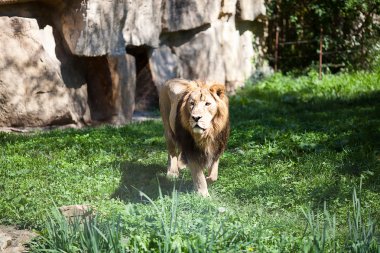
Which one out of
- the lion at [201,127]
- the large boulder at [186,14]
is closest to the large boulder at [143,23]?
the large boulder at [186,14]

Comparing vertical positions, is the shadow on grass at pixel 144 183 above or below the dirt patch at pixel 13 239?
below

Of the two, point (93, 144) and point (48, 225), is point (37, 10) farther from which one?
point (48, 225)

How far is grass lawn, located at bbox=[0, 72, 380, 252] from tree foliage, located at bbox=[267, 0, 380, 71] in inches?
178

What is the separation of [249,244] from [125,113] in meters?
6.69

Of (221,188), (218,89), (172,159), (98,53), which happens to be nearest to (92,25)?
(98,53)

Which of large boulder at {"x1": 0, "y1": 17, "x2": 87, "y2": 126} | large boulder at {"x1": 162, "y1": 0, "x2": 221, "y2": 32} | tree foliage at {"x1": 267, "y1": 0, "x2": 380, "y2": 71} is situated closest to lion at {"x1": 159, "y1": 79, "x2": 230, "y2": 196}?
large boulder at {"x1": 0, "y1": 17, "x2": 87, "y2": 126}

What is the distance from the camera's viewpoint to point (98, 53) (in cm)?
1040

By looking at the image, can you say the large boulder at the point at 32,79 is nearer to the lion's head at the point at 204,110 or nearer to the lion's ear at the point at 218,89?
the lion's head at the point at 204,110

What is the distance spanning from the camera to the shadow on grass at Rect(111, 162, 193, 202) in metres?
6.67

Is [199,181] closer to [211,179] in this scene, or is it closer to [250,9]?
[211,179]

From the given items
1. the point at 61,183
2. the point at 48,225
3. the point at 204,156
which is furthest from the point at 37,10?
the point at 48,225

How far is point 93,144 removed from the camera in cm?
841

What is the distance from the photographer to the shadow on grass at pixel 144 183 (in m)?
6.67

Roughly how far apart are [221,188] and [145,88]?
600cm
